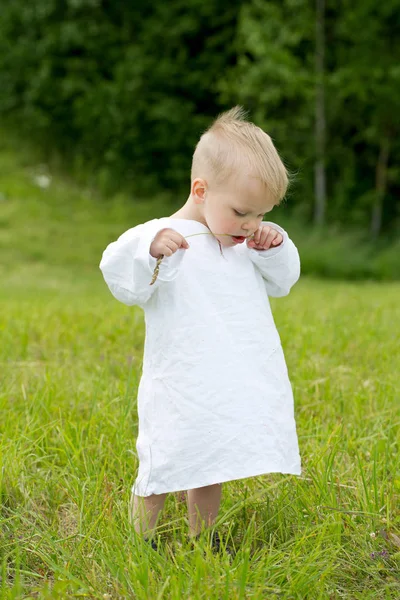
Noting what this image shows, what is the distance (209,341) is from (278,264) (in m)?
0.38

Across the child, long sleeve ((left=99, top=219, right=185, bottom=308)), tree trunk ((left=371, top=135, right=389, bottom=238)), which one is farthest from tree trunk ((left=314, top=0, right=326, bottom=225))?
long sleeve ((left=99, top=219, right=185, bottom=308))

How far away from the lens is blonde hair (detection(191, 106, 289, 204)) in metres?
1.96

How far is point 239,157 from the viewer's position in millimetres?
1967

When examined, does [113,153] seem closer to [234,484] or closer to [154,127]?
[154,127]

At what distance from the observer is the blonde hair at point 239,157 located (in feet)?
6.45

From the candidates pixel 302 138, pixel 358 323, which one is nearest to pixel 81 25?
pixel 302 138

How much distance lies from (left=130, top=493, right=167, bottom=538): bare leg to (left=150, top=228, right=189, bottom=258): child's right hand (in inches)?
27.7

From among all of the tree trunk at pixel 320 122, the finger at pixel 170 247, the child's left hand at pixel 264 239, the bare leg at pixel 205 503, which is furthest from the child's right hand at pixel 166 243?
the tree trunk at pixel 320 122

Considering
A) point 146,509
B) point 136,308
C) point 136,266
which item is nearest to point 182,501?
point 146,509

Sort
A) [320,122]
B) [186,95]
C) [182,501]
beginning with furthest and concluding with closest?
1. [186,95]
2. [320,122]
3. [182,501]

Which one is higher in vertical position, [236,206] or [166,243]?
[236,206]

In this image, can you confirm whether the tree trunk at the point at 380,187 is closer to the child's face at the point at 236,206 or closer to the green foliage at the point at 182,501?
the green foliage at the point at 182,501

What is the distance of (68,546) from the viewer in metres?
1.91

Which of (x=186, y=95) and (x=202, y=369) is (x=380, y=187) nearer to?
(x=186, y=95)
